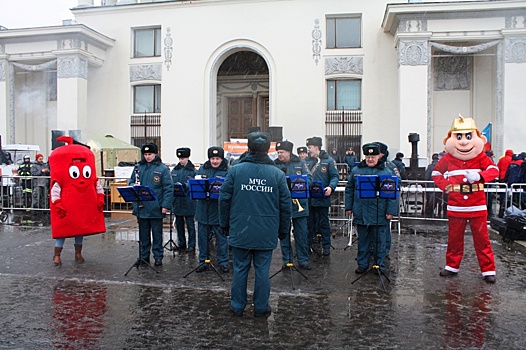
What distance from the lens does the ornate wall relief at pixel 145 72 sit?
80.5 feet

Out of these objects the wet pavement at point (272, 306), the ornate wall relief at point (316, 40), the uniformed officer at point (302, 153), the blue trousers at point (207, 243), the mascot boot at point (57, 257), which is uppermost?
the ornate wall relief at point (316, 40)

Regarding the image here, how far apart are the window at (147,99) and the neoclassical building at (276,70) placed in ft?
0.23

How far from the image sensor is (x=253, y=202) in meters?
5.57

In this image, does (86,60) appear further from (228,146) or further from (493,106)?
(493,106)

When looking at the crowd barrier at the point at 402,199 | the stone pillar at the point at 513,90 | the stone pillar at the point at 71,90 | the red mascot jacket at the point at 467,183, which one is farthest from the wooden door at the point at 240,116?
the red mascot jacket at the point at 467,183

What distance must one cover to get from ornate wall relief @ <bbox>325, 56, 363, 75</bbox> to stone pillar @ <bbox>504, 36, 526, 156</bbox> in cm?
595

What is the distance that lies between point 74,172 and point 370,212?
186 inches

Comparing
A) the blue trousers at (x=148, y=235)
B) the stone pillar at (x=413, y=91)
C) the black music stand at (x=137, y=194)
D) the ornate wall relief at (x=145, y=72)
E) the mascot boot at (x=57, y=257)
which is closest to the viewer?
the black music stand at (x=137, y=194)

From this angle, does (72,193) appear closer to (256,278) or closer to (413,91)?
(256,278)

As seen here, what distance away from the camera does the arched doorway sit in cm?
2661

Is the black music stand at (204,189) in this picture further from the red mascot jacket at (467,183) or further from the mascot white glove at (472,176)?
the mascot white glove at (472,176)

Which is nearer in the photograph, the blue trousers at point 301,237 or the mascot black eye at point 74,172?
the blue trousers at point 301,237

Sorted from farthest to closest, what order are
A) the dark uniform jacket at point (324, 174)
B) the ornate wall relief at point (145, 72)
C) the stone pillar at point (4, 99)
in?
the ornate wall relief at point (145, 72), the stone pillar at point (4, 99), the dark uniform jacket at point (324, 174)

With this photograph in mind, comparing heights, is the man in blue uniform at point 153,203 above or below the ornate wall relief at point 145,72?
below
